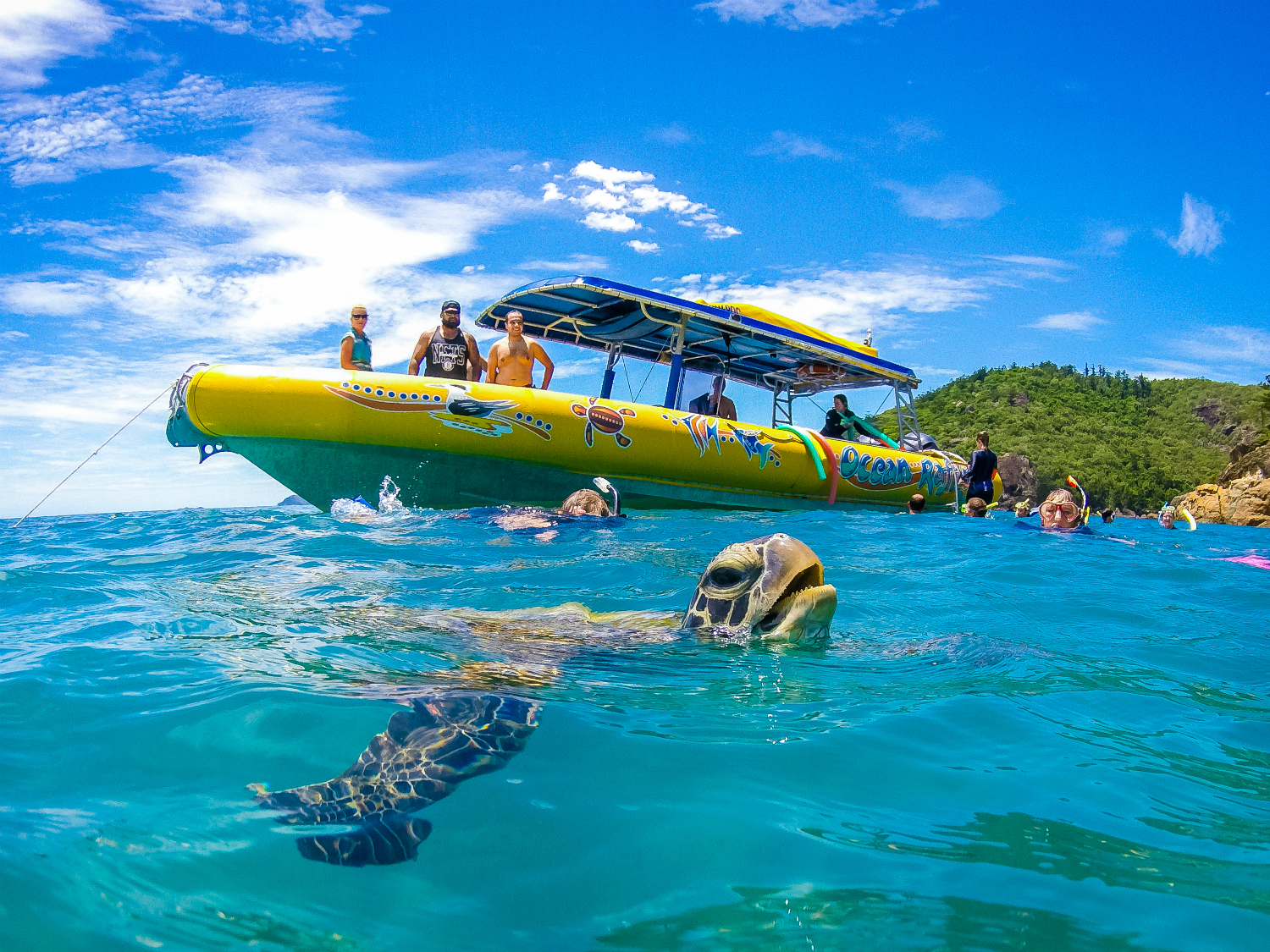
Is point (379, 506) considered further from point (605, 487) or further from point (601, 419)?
point (601, 419)

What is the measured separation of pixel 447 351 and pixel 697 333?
4426 millimetres

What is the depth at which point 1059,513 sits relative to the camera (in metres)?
10.6

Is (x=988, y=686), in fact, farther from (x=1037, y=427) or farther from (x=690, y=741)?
(x=1037, y=427)

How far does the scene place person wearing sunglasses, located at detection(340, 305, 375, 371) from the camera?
10336mm

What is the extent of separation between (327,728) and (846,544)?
6.27m

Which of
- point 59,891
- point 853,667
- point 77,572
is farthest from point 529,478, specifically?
point 59,891

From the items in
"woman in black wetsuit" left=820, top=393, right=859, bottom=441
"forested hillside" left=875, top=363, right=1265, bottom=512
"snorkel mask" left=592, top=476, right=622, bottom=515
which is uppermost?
"forested hillside" left=875, top=363, right=1265, bottom=512

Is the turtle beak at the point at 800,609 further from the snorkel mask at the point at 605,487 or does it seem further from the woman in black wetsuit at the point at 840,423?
the woman in black wetsuit at the point at 840,423

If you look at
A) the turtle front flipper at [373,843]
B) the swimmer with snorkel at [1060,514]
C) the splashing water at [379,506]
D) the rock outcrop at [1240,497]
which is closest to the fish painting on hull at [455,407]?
the splashing water at [379,506]

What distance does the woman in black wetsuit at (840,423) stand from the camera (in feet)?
44.7

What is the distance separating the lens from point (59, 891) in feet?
4.81

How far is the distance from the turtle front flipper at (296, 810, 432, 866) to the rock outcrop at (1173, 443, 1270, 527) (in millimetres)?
36034

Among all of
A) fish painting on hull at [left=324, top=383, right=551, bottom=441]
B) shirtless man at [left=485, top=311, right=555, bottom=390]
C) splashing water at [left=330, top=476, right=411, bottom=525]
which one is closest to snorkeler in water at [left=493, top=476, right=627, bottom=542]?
fish painting on hull at [left=324, top=383, right=551, bottom=441]

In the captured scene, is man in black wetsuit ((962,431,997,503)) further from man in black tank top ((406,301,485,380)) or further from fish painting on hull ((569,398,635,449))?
man in black tank top ((406,301,485,380))
